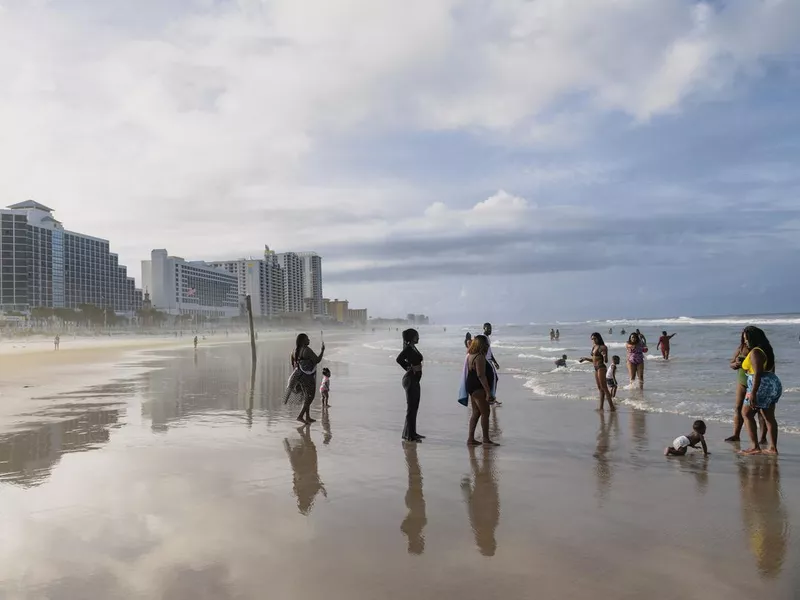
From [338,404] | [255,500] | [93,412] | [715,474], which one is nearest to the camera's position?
[255,500]

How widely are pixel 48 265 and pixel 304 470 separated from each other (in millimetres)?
166121

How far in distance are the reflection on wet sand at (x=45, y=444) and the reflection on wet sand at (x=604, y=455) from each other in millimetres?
6717

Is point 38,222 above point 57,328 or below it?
above

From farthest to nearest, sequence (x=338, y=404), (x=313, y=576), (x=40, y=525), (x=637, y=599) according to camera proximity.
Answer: (x=338, y=404) < (x=40, y=525) < (x=313, y=576) < (x=637, y=599)

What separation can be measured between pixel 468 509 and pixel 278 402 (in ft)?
30.4

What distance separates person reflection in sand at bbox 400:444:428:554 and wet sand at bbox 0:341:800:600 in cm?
2

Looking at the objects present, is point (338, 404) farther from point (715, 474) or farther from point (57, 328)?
point (57, 328)

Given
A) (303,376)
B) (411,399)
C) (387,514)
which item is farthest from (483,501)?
(303,376)

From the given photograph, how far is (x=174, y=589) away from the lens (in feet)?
13.5

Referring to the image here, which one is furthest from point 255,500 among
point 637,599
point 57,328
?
point 57,328

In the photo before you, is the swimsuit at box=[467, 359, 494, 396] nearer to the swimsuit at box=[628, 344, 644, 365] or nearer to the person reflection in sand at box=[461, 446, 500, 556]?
the person reflection in sand at box=[461, 446, 500, 556]

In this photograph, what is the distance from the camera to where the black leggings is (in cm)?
901

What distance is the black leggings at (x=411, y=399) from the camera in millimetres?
9008

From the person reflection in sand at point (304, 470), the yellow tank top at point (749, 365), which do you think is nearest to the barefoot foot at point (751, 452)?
the yellow tank top at point (749, 365)
